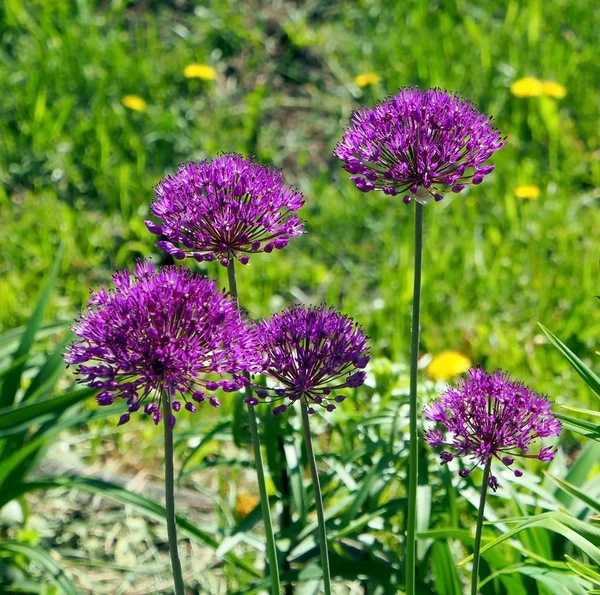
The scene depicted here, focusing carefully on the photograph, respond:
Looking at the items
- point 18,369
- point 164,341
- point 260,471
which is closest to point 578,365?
point 260,471


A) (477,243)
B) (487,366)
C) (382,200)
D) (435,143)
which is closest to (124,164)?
(382,200)

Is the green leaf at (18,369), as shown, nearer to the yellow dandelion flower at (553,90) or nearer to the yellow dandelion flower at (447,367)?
the yellow dandelion flower at (447,367)

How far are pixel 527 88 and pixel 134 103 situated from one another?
2.19 m

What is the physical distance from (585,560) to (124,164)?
344 centimetres

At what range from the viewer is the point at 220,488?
342 centimetres

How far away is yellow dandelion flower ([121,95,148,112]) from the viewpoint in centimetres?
546

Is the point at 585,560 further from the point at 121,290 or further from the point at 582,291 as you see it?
the point at 582,291

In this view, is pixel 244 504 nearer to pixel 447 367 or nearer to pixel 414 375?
pixel 447 367

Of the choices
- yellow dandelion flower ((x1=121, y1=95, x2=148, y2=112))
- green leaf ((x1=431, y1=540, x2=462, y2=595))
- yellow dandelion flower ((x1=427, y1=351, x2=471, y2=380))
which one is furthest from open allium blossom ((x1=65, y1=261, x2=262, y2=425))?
yellow dandelion flower ((x1=121, y1=95, x2=148, y2=112))

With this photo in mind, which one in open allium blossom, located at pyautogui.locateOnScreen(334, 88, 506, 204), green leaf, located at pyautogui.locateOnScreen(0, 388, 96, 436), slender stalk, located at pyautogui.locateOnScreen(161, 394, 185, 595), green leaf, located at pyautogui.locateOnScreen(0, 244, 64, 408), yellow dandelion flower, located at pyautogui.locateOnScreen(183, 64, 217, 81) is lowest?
slender stalk, located at pyautogui.locateOnScreen(161, 394, 185, 595)

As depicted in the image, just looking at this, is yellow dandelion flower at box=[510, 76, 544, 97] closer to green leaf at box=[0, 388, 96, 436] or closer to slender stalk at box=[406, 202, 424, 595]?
green leaf at box=[0, 388, 96, 436]

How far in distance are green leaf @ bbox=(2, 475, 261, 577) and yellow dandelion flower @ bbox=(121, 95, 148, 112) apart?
301 centimetres

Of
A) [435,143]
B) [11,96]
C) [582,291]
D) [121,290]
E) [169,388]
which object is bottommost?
[169,388]

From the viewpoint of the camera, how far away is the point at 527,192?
4.98 metres
